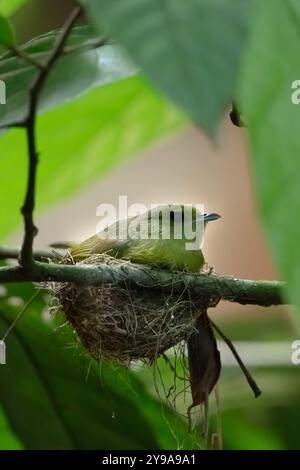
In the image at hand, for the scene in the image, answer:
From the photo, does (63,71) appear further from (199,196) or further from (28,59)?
(199,196)

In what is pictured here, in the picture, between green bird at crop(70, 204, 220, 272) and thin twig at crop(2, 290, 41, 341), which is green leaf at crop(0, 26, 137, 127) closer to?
thin twig at crop(2, 290, 41, 341)

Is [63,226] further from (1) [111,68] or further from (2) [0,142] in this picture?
(1) [111,68]

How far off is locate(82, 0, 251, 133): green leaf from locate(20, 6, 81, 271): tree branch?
8.0 inches

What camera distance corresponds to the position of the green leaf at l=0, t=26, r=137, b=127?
0.88 m

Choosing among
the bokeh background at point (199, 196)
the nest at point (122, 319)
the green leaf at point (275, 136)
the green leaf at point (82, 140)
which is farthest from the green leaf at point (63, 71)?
the bokeh background at point (199, 196)

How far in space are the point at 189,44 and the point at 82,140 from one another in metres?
1.01

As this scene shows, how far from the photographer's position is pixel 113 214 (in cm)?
205

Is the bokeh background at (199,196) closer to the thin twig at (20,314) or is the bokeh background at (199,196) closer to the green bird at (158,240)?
the green bird at (158,240)

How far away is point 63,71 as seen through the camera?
91cm

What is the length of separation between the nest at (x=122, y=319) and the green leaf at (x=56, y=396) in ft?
0.48

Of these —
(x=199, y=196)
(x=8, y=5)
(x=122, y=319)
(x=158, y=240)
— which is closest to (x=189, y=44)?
(x=8, y=5)

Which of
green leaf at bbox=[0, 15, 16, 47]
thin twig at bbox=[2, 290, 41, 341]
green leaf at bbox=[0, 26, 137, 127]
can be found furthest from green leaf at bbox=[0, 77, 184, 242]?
green leaf at bbox=[0, 15, 16, 47]
